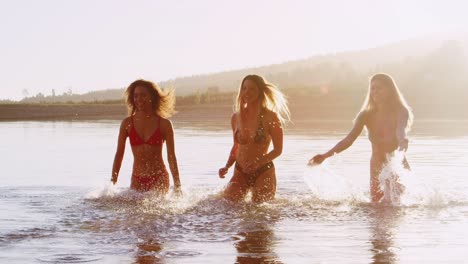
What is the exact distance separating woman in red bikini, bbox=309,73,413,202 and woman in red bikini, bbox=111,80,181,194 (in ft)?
6.37

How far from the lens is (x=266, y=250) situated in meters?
6.14

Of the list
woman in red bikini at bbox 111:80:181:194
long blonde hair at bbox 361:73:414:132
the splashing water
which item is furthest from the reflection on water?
woman in red bikini at bbox 111:80:181:194

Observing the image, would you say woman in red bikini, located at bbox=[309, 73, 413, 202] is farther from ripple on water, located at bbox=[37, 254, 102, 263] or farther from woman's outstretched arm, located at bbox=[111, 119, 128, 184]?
ripple on water, located at bbox=[37, 254, 102, 263]

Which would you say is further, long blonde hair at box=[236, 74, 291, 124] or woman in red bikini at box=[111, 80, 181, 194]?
woman in red bikini at box=[111, 80, 181, 194]

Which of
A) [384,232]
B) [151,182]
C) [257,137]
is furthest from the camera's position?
[151,182]

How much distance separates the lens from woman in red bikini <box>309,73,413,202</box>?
367 inches

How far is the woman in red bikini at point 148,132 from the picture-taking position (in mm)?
9102

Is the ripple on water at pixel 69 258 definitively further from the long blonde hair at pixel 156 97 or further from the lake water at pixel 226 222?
the long blonde hair at pixel 156 97

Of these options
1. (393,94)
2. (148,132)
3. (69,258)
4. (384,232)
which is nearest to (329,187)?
(393,94)

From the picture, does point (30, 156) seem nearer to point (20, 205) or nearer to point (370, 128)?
point (20, 205)

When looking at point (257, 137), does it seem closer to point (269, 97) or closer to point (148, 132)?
point (269, 97)

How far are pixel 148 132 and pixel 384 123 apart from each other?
2688 mm

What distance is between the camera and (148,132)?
9211mm

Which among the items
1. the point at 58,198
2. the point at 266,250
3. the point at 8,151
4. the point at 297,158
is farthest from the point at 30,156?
the point at 266,250
